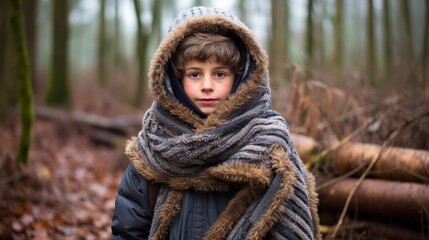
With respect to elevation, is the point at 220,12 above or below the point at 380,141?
above

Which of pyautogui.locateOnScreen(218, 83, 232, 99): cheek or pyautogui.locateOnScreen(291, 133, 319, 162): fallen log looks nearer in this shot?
pyautogui.locateOnScreen(218, 83, 232, 99): cheek

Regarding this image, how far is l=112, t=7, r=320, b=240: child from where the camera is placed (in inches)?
74.7

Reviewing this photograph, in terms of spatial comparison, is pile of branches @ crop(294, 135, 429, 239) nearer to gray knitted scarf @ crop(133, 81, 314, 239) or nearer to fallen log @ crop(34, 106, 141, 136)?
gray knitted scarf @ crop(133, 81, 314, 239)

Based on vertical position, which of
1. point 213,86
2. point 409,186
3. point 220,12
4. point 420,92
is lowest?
point 409,186

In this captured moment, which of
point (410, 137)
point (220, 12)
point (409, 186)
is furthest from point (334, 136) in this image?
point (220, 12)

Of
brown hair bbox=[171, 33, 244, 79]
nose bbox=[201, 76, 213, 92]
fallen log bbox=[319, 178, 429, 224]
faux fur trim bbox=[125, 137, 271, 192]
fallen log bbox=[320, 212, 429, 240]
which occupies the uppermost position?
brown hair bbox=[171, 33, 244, 79]

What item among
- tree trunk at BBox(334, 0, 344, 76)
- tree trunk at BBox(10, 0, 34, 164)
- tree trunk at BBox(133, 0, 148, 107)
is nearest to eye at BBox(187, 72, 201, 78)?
tree trunk at BBox(10, 0, 34, 164)

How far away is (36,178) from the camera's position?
15.3 ft

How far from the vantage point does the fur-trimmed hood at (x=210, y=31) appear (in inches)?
79.4

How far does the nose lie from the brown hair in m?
0.10

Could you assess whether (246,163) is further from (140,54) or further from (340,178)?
(140,54)

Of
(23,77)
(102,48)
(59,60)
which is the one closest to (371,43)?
(59,60)

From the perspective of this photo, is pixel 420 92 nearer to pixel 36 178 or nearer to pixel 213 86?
pixel 213 86

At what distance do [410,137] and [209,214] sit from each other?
9.35ft
